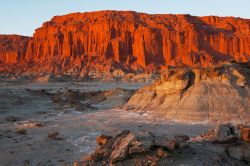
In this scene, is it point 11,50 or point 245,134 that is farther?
point 11,50

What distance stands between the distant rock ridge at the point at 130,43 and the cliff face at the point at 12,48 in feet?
1.64

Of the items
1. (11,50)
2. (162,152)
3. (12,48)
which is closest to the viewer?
(162,152)

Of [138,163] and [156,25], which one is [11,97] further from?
[156,25]

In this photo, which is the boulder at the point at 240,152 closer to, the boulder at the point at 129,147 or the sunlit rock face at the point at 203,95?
the boulder at the point at 129,147

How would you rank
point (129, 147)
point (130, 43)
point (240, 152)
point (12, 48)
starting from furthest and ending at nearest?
point (12, 48), point (130, 43), point (240, 152), point (129, 147)

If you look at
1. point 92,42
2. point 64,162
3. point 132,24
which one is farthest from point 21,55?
point 64,162

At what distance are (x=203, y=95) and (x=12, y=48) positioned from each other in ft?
498

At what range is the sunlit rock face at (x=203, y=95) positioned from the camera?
20.8m

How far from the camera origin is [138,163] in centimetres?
821

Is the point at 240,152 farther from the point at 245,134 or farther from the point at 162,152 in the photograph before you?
the point at 162,152

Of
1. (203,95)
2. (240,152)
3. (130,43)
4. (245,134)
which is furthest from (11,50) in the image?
(240,152)

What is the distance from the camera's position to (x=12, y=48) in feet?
531

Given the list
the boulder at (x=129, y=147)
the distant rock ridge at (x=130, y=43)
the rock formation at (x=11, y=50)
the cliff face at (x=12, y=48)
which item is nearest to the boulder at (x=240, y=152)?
the boulder at (x=129, y=147)

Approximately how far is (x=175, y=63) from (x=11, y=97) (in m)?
80.8
